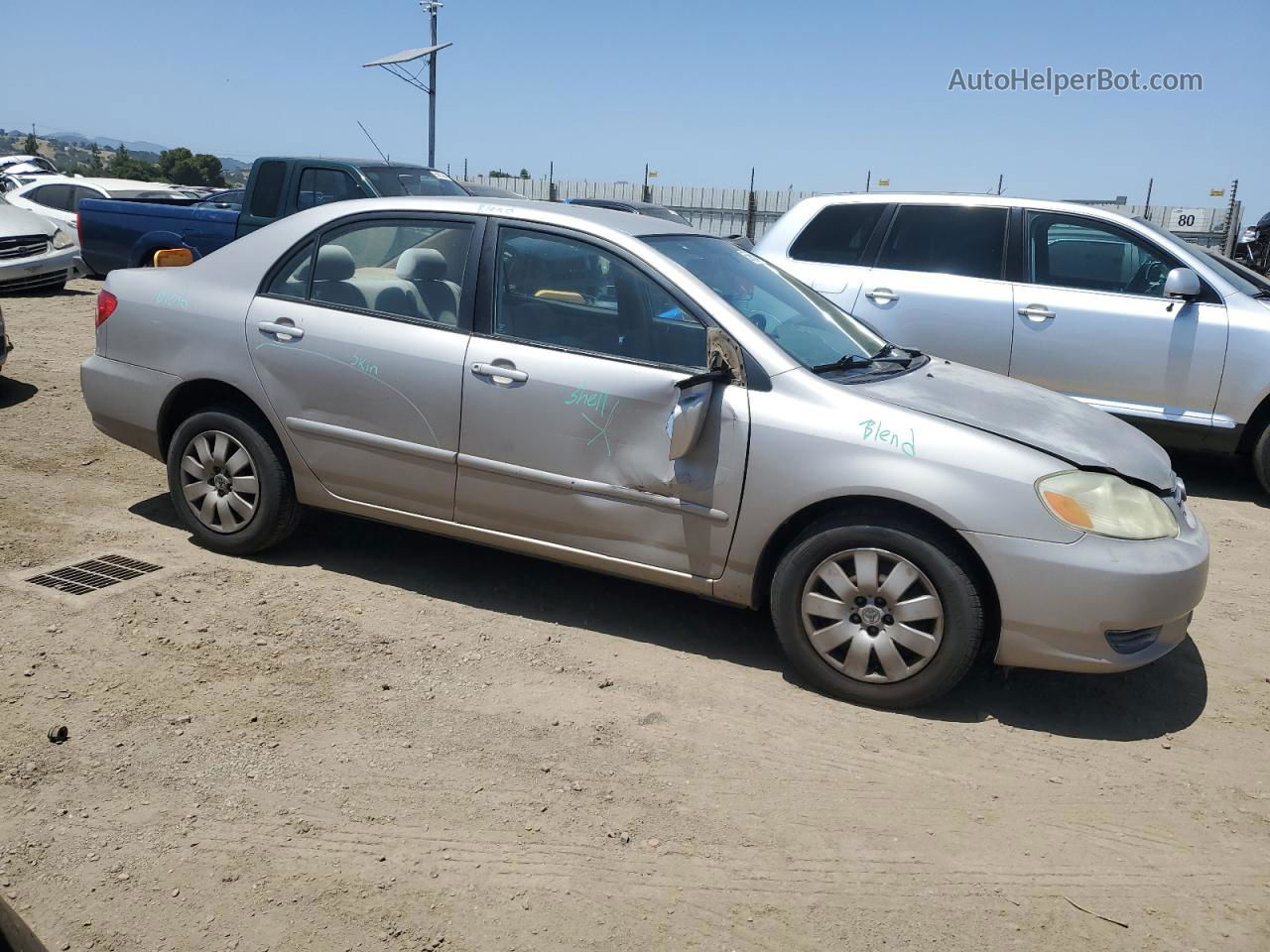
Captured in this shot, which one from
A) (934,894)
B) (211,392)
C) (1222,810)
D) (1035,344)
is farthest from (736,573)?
(1035,344)

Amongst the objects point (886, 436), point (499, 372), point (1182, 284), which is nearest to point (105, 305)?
point (499, 372)

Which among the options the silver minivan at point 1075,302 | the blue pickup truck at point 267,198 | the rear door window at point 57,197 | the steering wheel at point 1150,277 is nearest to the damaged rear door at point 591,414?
the silver minivan at point 1075,302

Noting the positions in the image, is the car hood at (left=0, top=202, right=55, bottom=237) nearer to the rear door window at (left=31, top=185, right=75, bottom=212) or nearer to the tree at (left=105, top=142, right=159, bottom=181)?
the rear door window at (left=31, top=185, right=75, bottom=212)

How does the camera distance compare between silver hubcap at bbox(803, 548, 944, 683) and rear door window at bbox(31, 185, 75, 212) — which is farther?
rear door window at bbox(31, 185, 75, 212)

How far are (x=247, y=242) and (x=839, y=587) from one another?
10.4ft

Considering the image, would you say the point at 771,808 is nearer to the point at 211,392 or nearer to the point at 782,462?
the point at 782,462

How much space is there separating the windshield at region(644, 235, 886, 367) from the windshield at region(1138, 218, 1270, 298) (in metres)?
3.34

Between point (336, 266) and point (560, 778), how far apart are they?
2.63 meters

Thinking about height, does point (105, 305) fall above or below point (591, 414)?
above

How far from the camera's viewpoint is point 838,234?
8.08 metres

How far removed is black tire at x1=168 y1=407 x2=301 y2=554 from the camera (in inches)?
198

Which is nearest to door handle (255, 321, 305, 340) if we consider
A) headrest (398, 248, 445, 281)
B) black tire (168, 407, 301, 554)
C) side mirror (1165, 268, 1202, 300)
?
black tire (168, 407, 301, 554)

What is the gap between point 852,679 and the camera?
4.04 m

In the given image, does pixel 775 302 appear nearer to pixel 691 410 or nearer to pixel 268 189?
pixel 691 410
